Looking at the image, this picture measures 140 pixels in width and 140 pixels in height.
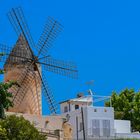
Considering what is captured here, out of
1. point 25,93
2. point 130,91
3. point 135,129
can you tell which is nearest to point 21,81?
point 25,93

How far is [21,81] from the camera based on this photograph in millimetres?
55031

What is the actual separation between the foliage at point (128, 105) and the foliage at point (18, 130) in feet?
111

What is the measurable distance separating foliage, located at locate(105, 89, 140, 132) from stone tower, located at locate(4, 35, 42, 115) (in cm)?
2201

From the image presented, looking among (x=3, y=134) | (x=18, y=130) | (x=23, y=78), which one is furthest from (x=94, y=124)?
(x=3, y=134)

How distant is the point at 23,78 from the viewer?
5525 centimetres

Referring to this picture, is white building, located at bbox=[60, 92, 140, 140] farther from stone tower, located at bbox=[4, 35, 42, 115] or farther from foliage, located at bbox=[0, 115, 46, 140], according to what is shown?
foliage, located at bbox=[0, 115, 46, 140]

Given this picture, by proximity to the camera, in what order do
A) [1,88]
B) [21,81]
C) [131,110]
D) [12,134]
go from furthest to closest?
[131,110] < [21,81] < [12,134] < [1,88]

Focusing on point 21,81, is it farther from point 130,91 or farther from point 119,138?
point 130,91

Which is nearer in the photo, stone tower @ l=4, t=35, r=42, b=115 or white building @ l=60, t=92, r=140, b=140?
stone tower @ l=4, t=35, r=42, b=115

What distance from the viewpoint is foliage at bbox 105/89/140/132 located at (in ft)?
250

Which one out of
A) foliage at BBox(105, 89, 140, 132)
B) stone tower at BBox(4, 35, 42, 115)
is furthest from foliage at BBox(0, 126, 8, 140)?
foliage at BBox(105, 89, 140, 132)

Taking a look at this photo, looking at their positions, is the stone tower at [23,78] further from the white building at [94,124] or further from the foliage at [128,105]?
the foliage at [128,105]

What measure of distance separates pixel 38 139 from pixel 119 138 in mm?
19628

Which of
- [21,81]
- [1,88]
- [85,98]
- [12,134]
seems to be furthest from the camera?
[85,98]
